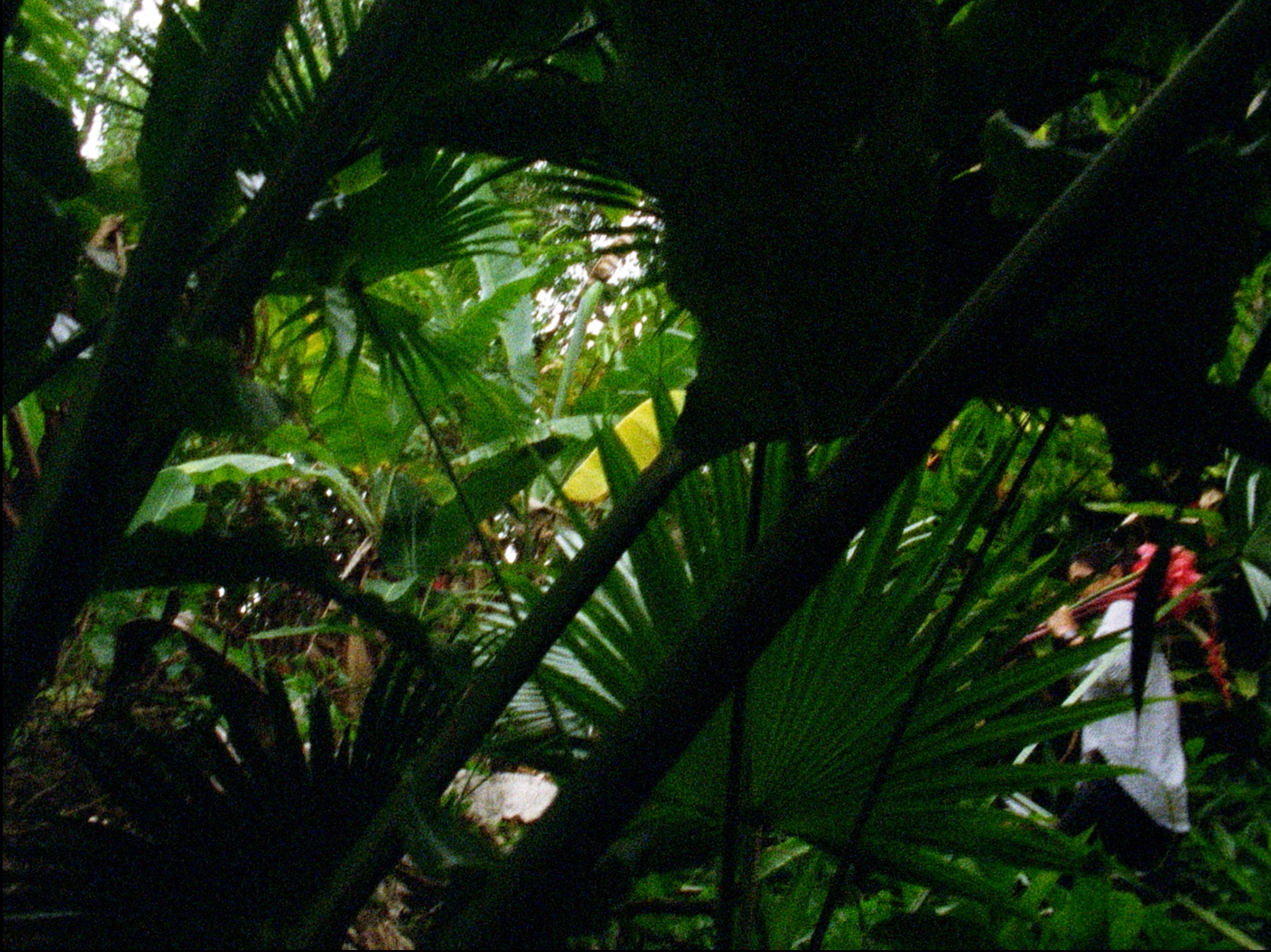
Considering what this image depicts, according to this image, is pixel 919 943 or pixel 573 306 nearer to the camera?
pixel 919 943

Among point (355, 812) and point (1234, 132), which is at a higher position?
point (1234, 132)

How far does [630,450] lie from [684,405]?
1388 mm

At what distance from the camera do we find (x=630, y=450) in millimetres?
1933

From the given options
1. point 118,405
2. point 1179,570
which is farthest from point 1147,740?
point 118,405

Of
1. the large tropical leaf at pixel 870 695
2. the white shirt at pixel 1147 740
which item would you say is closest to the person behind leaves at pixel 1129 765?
the white shirt at pixel 1147 740

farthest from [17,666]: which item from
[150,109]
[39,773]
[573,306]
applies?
[573,306]

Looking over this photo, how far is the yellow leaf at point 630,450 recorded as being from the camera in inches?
78.3

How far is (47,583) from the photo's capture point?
0.44 meters

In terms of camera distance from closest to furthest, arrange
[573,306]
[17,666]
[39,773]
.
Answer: [17,666]
[39,773]
[573,306]

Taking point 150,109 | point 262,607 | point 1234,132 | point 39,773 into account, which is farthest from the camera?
point 262,607

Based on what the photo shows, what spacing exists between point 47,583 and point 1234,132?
0.73 m

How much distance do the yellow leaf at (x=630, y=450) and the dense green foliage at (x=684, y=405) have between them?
91 centimetres

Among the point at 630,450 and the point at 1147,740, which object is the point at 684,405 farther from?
the point at 630,450

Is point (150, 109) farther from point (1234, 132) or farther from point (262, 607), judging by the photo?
point (262, 607)
